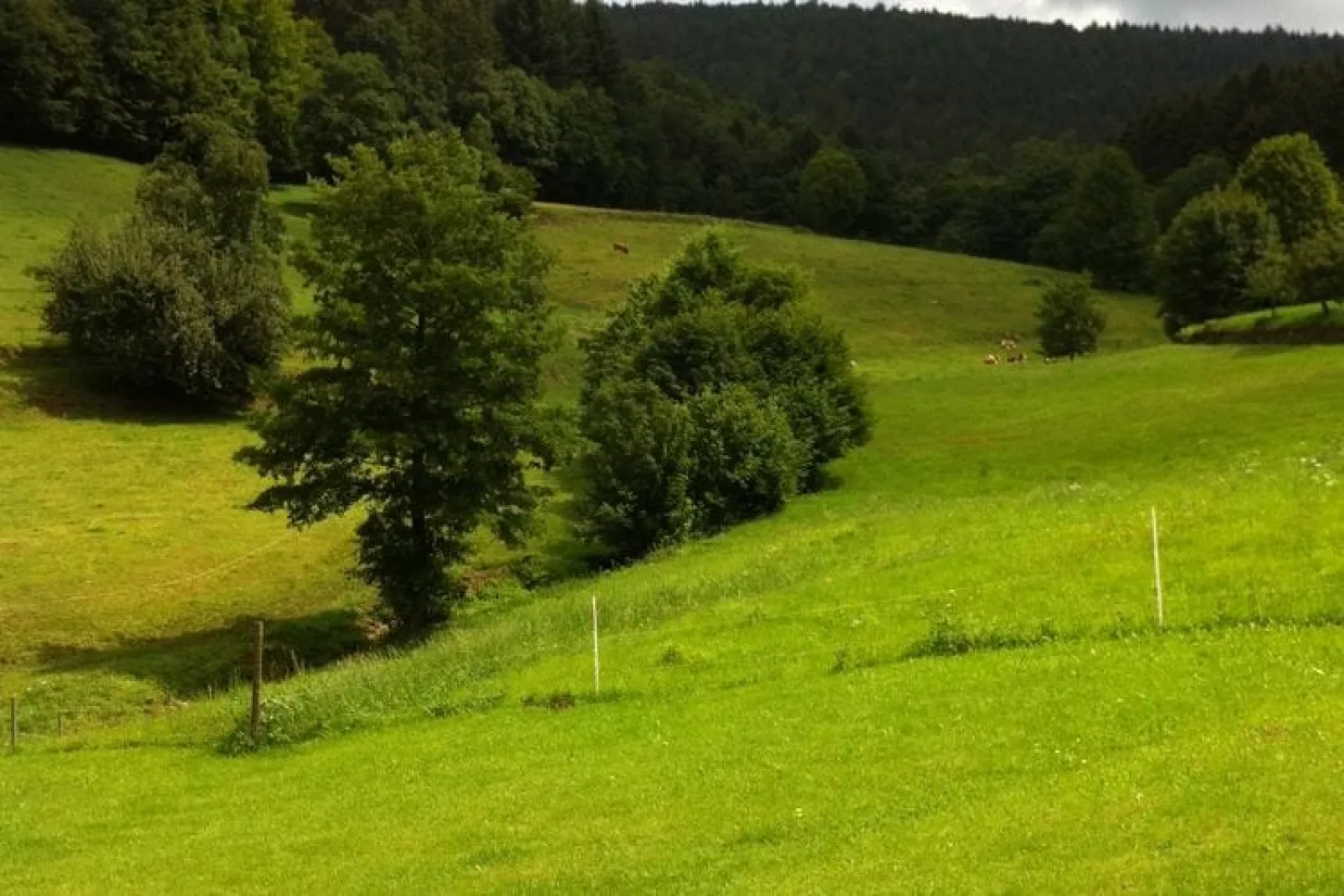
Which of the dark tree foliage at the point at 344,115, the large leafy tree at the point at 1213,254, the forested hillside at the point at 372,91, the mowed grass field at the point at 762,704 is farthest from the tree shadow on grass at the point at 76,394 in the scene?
the large leafy tree at the point at 1213,254

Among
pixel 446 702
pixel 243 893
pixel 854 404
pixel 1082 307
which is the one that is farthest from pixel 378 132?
pixel 243 893

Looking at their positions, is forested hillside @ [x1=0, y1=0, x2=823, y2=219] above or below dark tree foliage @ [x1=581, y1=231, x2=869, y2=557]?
above

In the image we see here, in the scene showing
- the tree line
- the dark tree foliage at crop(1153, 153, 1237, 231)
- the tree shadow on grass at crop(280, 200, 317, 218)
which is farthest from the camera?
the dark tree foliage at crop(1153, 153, 1237, 231)

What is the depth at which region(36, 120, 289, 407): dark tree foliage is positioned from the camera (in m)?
63.6

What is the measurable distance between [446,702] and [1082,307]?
261ft

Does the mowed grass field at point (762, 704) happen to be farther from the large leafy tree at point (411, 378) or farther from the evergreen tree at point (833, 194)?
the evergreen tree at point (833, 194)

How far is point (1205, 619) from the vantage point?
18.9m

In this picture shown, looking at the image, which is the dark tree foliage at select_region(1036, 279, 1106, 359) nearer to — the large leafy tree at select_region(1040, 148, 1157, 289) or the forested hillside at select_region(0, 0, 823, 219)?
the large leafy tree at select_region(1040, 148, 1157, 289)

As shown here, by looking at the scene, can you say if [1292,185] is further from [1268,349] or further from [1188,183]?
[1188,183]

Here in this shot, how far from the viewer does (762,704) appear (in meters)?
19.0

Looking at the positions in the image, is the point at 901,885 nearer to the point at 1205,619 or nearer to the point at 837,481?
the point at 1205,619

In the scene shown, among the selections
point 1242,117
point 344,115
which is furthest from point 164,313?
point 1242,117

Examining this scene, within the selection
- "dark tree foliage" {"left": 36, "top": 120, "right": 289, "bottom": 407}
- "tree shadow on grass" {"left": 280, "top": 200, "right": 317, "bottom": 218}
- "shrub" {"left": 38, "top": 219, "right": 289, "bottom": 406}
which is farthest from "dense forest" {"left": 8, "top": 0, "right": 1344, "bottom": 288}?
"shrub" {"left": 38, "top": 219, "right": 289, "bottom": 406}

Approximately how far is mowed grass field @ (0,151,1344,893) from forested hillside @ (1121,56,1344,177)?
380 ft
